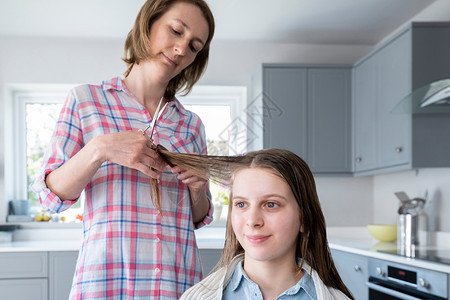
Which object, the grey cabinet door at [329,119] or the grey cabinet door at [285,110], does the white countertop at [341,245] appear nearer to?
the grey cabinet door at [329,119]

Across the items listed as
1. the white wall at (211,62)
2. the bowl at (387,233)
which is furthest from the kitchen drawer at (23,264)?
the bowl at (387,233)

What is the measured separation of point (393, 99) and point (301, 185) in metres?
2.56

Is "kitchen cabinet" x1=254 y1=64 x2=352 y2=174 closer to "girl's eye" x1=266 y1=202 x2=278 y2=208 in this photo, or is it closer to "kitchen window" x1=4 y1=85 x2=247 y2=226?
"kitchen window" x1=4 y1=85 x2=247 y2=226

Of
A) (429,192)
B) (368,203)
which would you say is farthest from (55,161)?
(368,203)

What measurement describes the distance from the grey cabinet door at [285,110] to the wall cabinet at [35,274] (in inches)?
71.2

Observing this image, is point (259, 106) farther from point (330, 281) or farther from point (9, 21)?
point (330, 281)

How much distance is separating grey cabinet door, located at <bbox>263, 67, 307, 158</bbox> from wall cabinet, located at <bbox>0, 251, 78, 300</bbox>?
1.81m

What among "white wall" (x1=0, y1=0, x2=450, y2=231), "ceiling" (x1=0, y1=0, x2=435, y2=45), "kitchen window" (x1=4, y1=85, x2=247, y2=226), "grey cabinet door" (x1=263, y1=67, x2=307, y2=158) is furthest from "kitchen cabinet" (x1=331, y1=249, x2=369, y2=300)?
"ceiling" (x1=0, y1=0, x2=435, y2=45)

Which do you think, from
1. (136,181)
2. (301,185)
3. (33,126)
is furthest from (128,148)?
(33,126)

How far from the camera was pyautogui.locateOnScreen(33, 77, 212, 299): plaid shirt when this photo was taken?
143 cm

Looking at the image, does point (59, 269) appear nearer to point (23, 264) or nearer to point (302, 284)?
point (23, 264)

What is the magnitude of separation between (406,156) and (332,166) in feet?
3.40

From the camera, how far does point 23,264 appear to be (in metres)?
3.80

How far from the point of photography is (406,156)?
3389 mm
